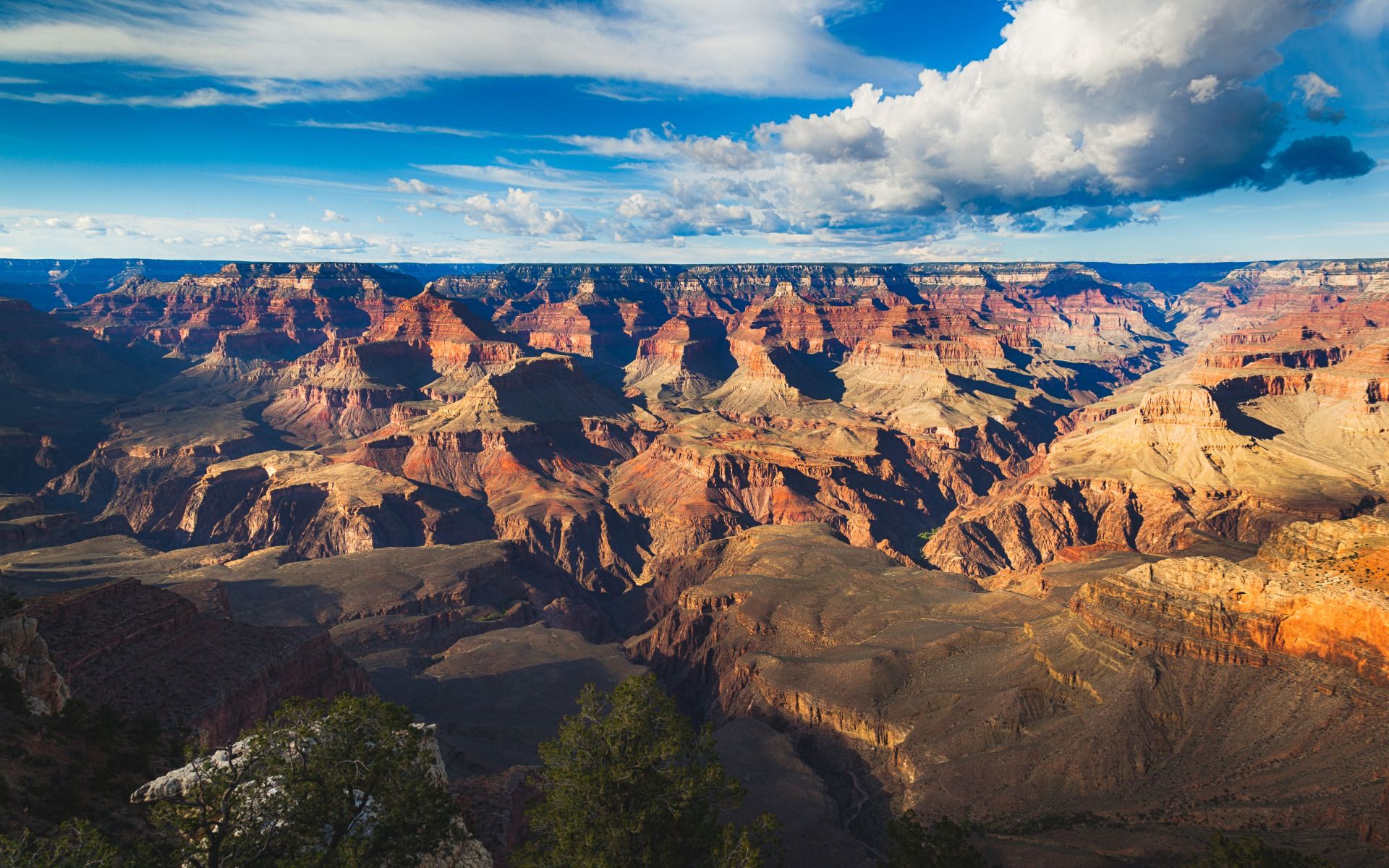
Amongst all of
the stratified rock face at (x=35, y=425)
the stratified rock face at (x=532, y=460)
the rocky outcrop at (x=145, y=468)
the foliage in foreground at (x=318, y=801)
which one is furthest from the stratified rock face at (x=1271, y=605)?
the stratified rock face at (x=35, y=425)

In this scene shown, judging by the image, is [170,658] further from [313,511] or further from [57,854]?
[313,511]

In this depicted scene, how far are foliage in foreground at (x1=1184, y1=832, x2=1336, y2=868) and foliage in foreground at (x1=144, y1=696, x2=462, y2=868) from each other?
3140cm

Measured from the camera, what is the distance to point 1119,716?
49.8 meters

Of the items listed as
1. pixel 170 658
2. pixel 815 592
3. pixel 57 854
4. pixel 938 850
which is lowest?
pixel 815 592

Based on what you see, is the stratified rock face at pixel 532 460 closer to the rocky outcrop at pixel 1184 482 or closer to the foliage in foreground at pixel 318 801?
the rocky outcrop at pixel 1184 482

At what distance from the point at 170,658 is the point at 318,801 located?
41.8 meters

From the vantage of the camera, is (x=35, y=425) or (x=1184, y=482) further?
(x=35, y=425)

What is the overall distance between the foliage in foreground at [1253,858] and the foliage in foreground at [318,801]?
31.4 meters

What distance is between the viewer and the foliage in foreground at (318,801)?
1992cm

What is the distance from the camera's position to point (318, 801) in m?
21.7

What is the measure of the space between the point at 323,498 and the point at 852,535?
A: 108m

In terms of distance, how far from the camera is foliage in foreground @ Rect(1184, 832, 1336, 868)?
2794 centimetres

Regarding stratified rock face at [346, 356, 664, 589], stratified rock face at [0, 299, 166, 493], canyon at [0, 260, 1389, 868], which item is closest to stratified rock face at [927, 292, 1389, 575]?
→ canyon at [0, 260, 1389, 868]

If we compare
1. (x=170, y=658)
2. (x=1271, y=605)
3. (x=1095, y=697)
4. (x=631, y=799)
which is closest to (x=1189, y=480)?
(x=1271, y=605)
